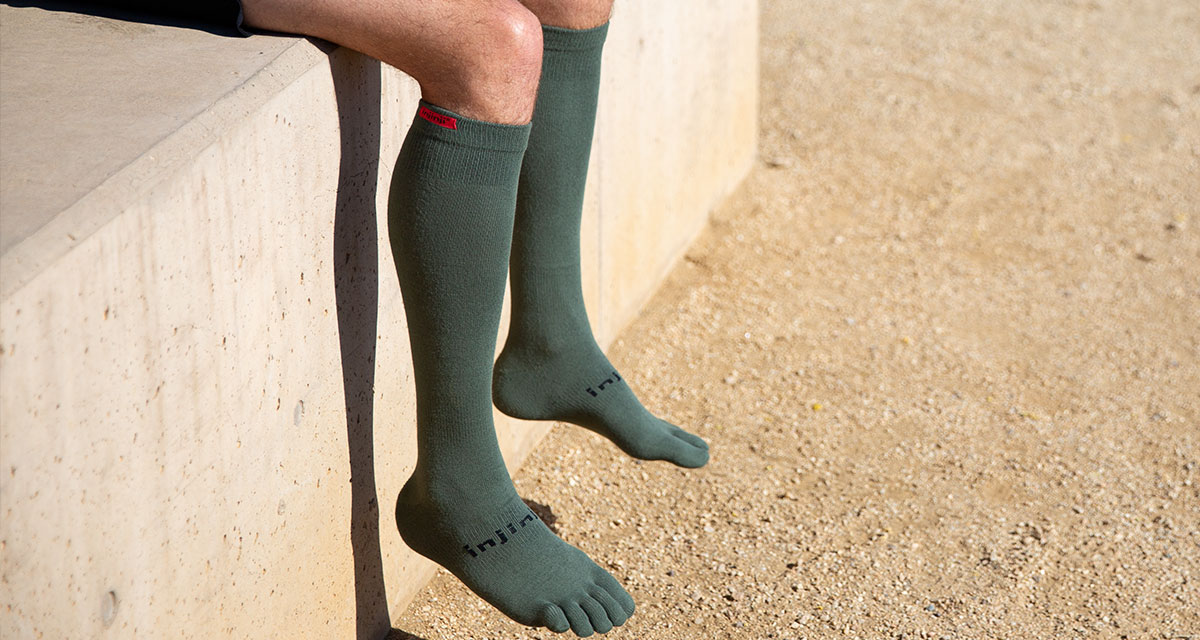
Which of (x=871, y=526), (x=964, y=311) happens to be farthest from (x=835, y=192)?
(x=871, y=526)

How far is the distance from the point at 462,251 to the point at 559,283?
340 millimetres

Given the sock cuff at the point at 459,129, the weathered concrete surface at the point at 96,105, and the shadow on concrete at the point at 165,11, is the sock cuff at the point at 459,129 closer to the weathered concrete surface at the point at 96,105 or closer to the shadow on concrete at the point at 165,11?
the weathered concrete surface at the point at 96,105

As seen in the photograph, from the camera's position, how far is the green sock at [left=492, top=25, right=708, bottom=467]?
187 centimetres

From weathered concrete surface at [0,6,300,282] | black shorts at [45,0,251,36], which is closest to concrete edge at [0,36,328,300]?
weathered concrete surface at [0,6,300,282]

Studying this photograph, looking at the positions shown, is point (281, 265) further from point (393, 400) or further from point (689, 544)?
point (689, 544)

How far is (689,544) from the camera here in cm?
229

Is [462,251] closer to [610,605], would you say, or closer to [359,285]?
[359,285]

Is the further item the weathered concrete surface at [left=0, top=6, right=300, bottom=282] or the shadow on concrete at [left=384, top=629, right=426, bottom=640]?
the shadow on concrete at [left=384, top=629, right=426, bottom=640]

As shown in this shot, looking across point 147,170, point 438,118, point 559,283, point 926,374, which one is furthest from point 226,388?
point 926,374

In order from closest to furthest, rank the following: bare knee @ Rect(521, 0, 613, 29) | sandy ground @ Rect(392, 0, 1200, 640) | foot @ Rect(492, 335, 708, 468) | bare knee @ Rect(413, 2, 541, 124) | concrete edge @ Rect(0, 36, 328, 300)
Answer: concrete edge @ Rect(0, 36, 328, 300) → bare knee @ Rect(413, 2, 541, 124) → bare knee @ Rect(521, 0, 613, 29) → foot @ Rect(492, 335, 708, 468) → sandy ground @ Rect(392, 0, 1200, 640)

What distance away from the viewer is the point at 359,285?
1787 millimetres

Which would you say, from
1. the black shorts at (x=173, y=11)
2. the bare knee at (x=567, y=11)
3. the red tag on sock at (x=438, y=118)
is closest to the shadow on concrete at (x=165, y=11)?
the black shorts at (x=173, y=11)

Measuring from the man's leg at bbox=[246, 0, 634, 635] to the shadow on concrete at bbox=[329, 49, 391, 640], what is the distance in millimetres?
110

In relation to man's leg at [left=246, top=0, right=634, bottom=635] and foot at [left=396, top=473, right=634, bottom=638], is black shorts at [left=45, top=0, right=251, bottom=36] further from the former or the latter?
foot at [left=396, top=473, right=634, bottom=638]
